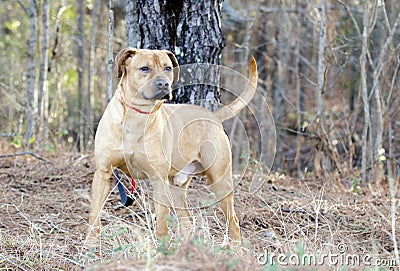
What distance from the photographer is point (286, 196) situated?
6.08 m

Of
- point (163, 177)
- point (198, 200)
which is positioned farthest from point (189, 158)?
point (198, 200)

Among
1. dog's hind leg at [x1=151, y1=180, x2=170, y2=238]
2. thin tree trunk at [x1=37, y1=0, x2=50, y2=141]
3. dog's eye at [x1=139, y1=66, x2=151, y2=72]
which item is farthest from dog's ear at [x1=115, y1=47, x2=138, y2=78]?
thin tree trunk at [x1=37, y1=0, x2=50, y2=141]

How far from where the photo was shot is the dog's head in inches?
171

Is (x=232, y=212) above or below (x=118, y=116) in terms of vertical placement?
below

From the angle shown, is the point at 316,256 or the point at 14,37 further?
the point at 14,37

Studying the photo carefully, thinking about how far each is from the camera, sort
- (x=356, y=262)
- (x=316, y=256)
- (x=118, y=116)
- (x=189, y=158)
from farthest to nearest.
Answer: (x=189, y=158), (x=118, y=116), (x=356, y=262), (x=316, y=256)

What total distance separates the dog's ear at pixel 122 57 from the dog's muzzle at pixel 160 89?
0.31 meters

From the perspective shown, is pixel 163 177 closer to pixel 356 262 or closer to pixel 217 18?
pixel 356 262

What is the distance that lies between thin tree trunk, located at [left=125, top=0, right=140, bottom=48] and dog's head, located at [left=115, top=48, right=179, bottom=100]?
1478 millimetres

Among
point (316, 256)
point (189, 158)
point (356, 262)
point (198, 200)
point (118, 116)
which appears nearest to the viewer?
point (316, 256)

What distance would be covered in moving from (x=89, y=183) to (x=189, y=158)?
1714mm

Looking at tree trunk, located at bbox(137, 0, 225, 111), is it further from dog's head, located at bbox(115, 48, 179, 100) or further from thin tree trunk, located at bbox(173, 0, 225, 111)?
dog's head, located at bbox(115, 48, 179, 100)

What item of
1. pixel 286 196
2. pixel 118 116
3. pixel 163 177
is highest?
pixel 118 116

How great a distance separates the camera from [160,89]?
433 centimetres
